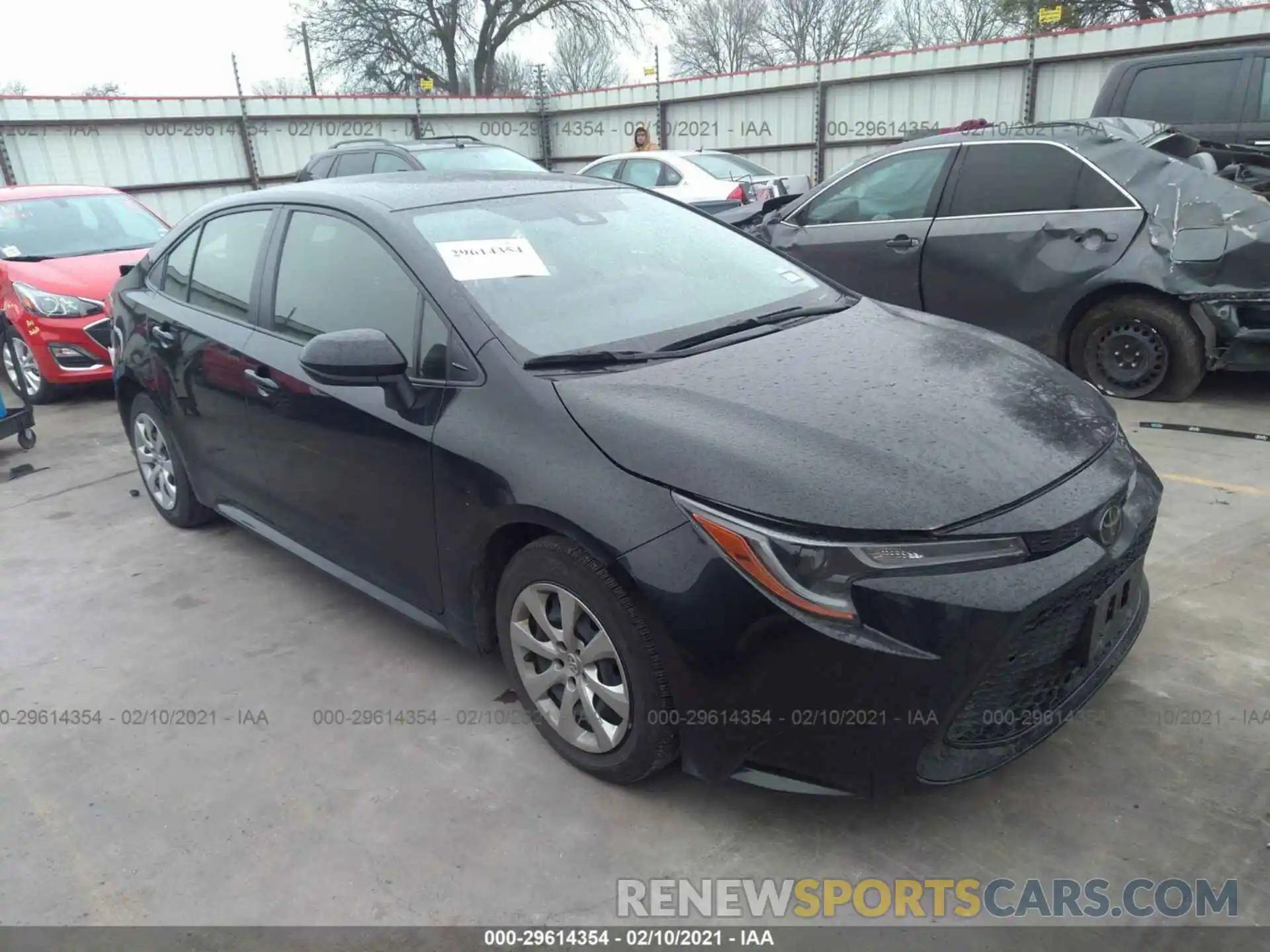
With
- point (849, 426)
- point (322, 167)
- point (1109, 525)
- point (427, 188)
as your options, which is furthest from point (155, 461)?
point (322, 167)

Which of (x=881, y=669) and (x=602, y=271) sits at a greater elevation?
(x=602, y=271)

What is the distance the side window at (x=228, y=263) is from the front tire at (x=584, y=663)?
→ 1.86 meters

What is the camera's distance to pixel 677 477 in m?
2.28

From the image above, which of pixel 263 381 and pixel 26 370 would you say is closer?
pixel 263 381

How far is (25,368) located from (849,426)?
7290 mm

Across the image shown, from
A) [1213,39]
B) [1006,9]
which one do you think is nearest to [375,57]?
[1006,9]

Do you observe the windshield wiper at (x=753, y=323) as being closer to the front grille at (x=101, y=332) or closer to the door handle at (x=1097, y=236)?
the door handle at (x=1097, y=236)

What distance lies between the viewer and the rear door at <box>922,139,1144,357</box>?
18.2ft

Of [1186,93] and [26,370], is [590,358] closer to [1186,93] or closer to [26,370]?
[26,370]

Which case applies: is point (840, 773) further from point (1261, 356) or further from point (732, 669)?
point (1261, 356)

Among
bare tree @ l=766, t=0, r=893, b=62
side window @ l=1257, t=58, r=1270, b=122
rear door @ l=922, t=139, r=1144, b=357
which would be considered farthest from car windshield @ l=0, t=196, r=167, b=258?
bare tree @ l=766, t=0, r=893, b=62

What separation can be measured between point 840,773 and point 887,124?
12.6m

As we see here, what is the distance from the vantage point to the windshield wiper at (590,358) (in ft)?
8.86

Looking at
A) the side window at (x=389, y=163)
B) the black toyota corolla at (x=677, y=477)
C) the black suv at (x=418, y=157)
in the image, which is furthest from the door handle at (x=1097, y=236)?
the side window at (x=389, y=163)
